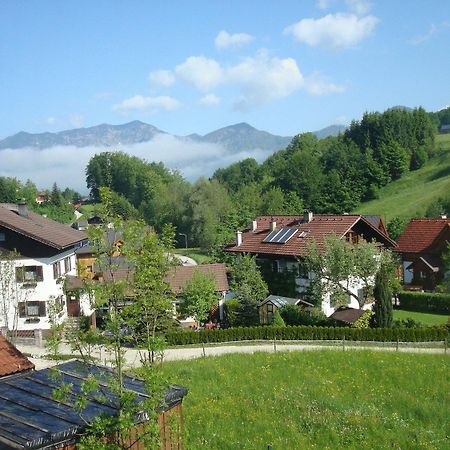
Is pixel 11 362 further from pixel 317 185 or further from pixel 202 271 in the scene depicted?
pixel 317 185

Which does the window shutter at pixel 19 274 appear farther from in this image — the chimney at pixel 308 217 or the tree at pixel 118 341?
the tree at pixel 118 341

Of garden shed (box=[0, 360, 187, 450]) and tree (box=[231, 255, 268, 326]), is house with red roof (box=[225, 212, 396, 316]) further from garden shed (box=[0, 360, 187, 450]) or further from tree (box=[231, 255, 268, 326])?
garden shed (box=[0, 360, 187, 450])

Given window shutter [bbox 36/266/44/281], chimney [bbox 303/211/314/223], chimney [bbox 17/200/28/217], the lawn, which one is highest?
chimney [bbox 17/200/28/217]

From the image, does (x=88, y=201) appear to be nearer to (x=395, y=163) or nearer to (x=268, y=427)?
(x=395, y=163)

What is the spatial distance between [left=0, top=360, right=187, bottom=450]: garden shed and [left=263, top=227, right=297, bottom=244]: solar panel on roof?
3353cm

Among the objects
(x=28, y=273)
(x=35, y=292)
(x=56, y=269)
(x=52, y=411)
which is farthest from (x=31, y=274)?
(x=52, y=411)

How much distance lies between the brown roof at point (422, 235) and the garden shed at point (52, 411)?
47.9 m

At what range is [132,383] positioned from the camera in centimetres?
1305

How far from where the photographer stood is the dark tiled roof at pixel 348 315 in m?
36.8

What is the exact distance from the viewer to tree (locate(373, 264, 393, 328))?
35.2 metres

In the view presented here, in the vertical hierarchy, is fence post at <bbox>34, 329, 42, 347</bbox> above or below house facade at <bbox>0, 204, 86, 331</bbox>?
below

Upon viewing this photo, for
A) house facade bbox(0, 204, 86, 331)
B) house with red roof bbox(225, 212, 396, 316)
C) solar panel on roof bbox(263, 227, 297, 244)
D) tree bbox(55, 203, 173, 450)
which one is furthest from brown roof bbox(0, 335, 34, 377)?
solar panel on roof bbox(263, 227, 297, 244)

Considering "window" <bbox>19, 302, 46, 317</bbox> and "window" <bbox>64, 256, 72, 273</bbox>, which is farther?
"window" <bbox>64, 256, 72, 273</bbox>

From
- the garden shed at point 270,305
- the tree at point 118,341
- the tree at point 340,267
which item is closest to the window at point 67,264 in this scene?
the garden shed at point 270,305
